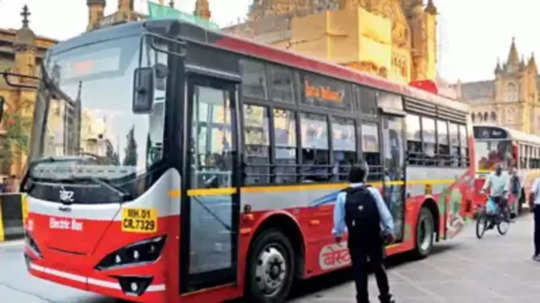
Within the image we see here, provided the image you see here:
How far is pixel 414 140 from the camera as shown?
10.6 m

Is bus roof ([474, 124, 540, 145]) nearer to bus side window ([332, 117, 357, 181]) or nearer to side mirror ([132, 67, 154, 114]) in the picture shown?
bus side window ([332, 117, 357, 181])

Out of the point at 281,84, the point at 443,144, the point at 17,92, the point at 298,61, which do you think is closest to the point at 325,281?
the point at 281,84

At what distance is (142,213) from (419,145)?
6505 millimetres

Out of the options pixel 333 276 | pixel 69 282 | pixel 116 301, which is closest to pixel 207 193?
pixel 69 282

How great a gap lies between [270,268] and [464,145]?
7.24 metres

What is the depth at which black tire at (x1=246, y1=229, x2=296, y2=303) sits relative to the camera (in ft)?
22.3

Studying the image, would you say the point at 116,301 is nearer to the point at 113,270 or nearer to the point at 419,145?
the point at 113,270

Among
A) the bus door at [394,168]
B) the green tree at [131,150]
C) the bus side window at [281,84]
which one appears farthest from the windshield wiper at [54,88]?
the bus door at [394,168]

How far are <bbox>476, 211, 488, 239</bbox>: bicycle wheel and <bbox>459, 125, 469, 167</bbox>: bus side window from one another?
2570mm

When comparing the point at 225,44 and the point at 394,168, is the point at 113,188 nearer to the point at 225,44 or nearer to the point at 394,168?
the point at 225,44

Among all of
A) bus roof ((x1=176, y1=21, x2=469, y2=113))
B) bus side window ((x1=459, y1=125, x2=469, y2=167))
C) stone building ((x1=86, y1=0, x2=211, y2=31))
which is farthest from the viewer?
stone building ((x1=86, y1=0, x2=211, y2=31))

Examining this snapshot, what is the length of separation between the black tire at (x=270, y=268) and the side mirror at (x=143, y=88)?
2169 mm

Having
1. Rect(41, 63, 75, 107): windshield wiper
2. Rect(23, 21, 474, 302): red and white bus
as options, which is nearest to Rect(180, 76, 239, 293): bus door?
Rect(23, 21, 474, 302): red and white bus

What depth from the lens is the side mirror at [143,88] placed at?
5594mm
